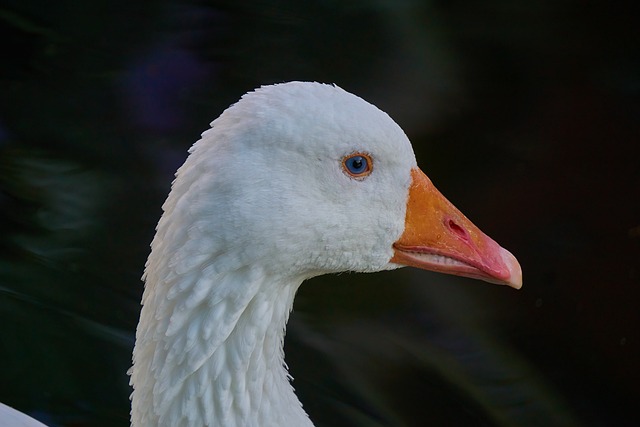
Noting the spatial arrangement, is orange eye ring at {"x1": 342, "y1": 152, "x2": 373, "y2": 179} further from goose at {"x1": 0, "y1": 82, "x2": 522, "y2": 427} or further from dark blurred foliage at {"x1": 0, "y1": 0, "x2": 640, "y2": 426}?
dark blurred foliage at {"x1": 0, "y1": 0, "x2": 640, "y2": 426}

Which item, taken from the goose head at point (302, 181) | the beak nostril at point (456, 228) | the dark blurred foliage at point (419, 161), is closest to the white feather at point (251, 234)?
the goose head at point (302, 181)

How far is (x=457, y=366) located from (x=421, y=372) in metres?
0.19

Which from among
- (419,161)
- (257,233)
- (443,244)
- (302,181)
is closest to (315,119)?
(302,181)

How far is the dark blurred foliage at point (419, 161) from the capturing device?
463cm

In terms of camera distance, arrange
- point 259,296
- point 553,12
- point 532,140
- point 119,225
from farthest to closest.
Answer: point 553,12
point 532,140
point 119,225
point 259,296

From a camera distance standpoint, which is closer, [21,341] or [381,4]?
[21,341]

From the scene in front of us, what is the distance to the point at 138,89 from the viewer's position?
597 cm

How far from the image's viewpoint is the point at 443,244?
9.66 feet

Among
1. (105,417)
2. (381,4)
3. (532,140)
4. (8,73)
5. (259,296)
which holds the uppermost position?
(381,4)

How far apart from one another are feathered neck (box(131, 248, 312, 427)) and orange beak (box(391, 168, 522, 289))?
0.36 metres

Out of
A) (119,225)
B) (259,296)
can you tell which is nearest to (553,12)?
(119,225)

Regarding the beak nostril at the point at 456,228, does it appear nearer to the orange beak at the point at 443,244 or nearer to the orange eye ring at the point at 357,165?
the orange beak at the point at 443,244

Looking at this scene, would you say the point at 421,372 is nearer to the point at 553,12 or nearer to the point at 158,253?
the point at 158,253

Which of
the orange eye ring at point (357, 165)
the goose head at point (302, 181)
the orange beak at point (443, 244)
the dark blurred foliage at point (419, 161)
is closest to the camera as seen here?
the goose head at point (302, 181)
